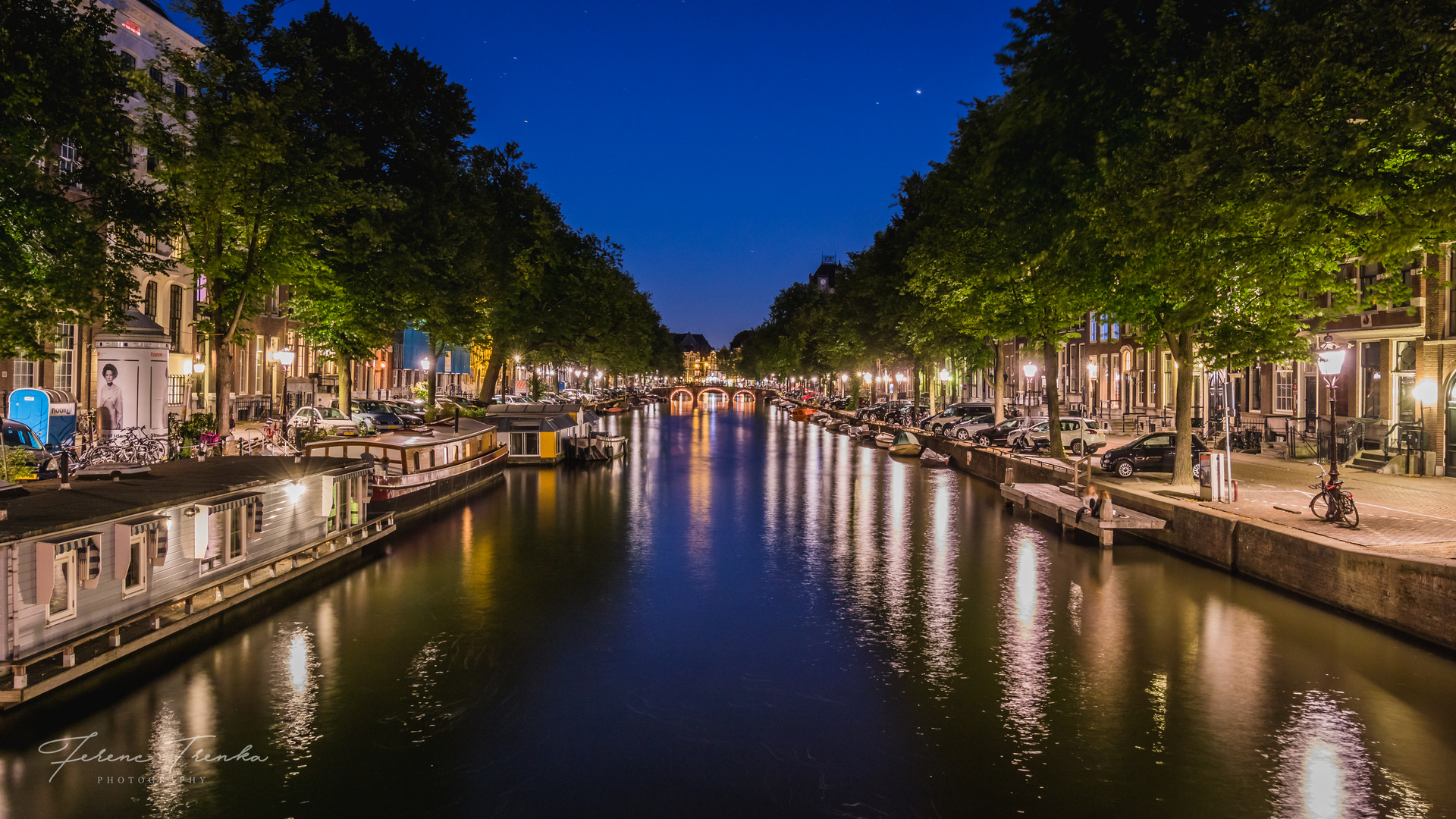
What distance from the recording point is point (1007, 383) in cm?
7906

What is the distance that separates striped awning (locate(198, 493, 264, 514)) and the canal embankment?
57.8 feet

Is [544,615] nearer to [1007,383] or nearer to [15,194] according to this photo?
[15,194]

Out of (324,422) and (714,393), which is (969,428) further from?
(714,393)

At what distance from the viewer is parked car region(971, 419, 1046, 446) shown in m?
42.0

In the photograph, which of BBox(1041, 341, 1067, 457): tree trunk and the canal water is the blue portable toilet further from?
BBox(1041, 341, 1067, 457): tree trunk

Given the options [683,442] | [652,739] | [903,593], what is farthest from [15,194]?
[683,442]

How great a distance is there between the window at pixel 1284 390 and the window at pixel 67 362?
51.2 meters

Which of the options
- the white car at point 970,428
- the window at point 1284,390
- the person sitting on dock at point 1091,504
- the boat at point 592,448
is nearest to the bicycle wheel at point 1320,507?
the person sitting on dock at point 1091,504

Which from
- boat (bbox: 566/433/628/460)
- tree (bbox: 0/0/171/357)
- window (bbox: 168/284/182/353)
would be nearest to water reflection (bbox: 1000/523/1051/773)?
tree (bbox: 0/0/171/357)

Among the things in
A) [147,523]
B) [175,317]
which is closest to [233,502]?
[147,523]

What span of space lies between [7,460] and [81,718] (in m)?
10.9

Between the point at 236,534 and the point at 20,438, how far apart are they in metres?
12.9

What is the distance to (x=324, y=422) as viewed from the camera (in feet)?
133

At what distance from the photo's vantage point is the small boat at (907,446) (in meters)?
45.9
